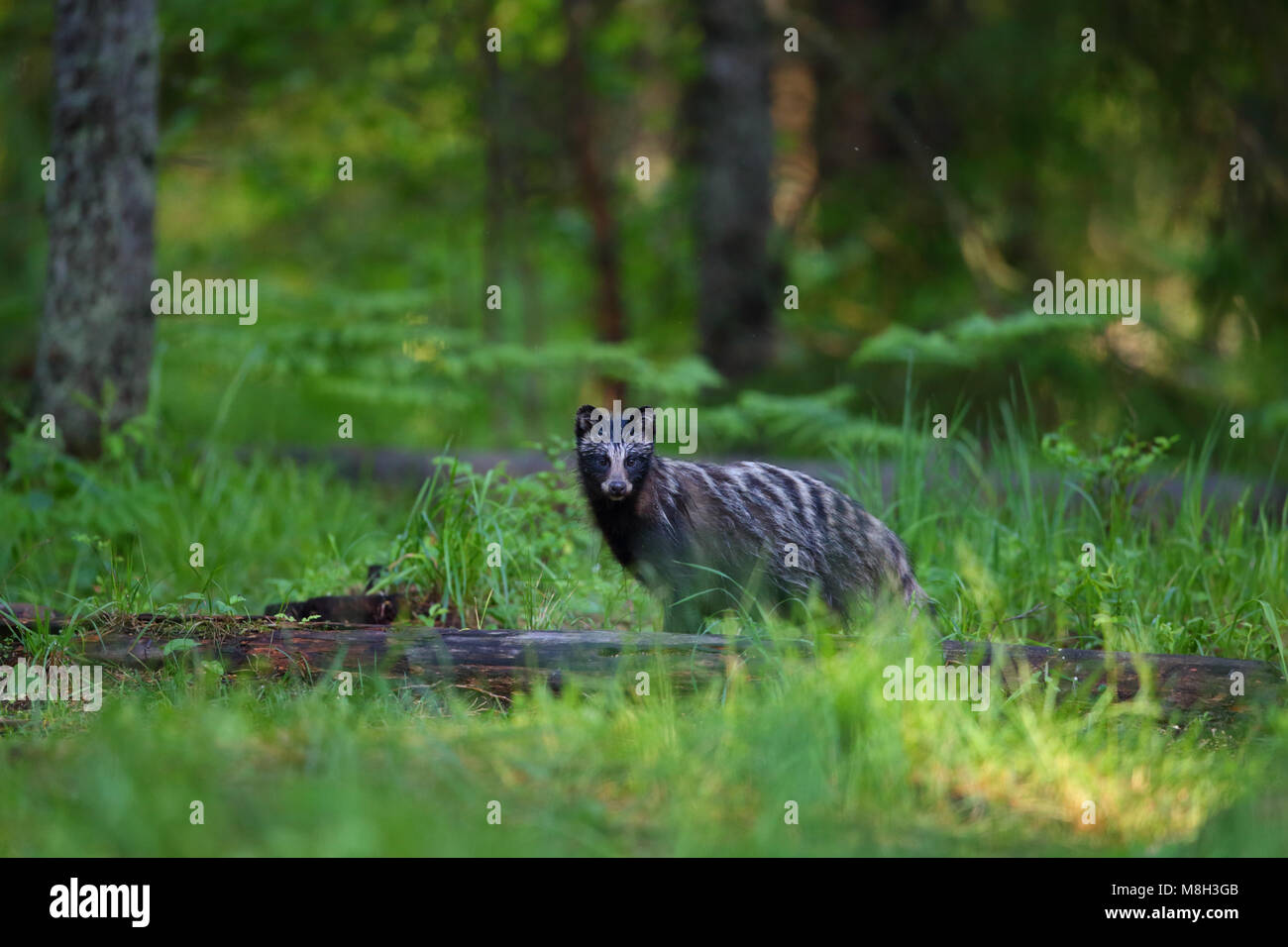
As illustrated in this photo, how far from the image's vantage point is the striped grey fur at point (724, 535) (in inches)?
219

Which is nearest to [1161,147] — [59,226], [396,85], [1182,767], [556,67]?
[556,67]

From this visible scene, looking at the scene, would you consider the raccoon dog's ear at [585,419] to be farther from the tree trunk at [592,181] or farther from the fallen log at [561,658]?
the tree trunk at [592,181]

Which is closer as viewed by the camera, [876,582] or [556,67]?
[876,582]

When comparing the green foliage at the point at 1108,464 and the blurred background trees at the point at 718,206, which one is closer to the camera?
the green foliage at the point at 1108,464

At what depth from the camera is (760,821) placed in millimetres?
3484

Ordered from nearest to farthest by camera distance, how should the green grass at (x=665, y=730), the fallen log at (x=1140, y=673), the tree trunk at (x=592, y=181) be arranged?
the green grass at (x=665, y=730), the fallen log at (x=1140, y=673), the tree trunk at (x=592, y=181)

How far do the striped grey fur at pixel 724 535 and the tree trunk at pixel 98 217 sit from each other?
365cm

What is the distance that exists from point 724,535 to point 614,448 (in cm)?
67

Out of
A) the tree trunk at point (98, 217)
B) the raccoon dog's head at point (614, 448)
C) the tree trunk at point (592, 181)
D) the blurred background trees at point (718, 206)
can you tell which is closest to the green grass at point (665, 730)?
the raccoon dog's head at point (614, 448)

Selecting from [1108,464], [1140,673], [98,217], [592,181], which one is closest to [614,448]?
[1140,673]

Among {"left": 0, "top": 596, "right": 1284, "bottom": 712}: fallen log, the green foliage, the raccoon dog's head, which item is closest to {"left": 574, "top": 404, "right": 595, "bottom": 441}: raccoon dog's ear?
the raccoon dog's head
